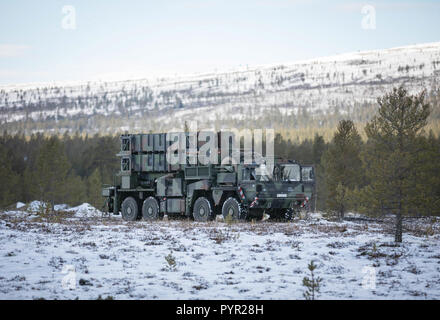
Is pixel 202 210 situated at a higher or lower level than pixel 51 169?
lower

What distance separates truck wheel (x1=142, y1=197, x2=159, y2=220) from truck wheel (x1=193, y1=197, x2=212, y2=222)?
101 inches

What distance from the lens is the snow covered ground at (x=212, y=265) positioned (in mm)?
9633

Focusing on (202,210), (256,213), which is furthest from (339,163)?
(202,210)

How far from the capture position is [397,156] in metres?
15.5

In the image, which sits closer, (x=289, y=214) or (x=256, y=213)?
(x=256, y=213)

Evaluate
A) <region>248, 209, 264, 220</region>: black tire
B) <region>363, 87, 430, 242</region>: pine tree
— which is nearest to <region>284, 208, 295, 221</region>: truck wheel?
<region>248, 209, 264, 220</region>: black tire

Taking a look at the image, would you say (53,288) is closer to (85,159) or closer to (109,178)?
(109,178)

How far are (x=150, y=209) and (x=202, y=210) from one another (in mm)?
3481

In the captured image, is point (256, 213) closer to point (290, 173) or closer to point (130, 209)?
point (290, 173)

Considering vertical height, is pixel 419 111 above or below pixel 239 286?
above

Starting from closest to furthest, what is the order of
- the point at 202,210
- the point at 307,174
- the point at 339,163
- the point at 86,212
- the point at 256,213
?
the point at 202,210, the point at 256,213, the point at 307,174, the point at 86,212, the point at 339,163
